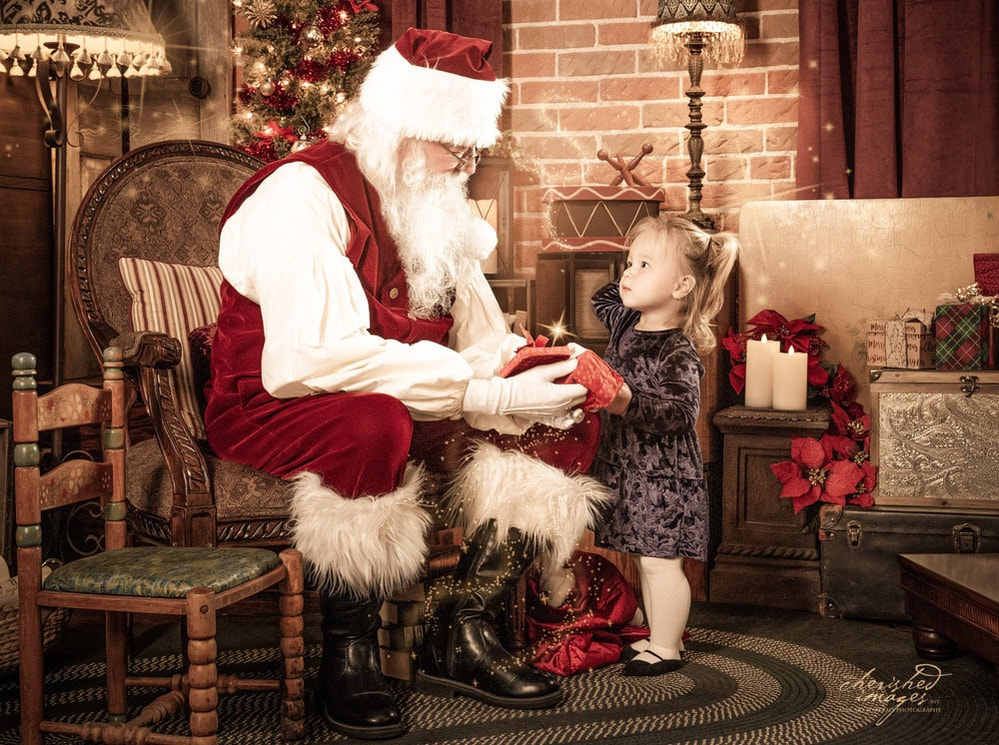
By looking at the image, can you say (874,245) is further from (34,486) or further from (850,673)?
(34,486)

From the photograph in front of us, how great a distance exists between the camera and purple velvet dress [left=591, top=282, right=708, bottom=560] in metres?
2.43

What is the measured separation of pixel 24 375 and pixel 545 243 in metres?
1.87

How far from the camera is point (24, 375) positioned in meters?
1.94

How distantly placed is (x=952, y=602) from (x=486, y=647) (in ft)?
3.29

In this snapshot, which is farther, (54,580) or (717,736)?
(717,736)

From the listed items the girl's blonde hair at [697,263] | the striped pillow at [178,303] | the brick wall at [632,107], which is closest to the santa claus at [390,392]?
the striped pillow at [178,303]

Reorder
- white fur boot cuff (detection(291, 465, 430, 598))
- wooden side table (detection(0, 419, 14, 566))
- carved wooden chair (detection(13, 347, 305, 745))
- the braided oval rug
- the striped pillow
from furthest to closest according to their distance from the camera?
wooden side table (detection(0, 419, 14, 566)) < the striped pillow < the braided oval rug < white fur boot cuff (detection(291, 465, 430, 598)) < carved wooden chair (detection(13, 347, 305, 745))

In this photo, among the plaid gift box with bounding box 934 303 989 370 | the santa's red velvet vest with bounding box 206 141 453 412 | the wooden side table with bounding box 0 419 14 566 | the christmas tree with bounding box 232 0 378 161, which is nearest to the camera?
the santa's red velvet vest with bounding box 206 141 453 412

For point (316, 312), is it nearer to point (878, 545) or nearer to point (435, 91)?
point (435, 91)

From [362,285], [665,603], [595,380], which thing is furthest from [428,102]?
[665,603]

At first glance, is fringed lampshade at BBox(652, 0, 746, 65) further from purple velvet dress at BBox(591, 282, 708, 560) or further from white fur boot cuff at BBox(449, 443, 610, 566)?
white fur boot cuff at BBox(449, 443, 610, 566)

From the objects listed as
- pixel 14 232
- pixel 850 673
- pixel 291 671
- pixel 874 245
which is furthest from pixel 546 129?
pixel 291 671

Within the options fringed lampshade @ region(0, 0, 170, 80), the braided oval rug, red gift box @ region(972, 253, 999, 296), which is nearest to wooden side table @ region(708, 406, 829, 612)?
the braided oval rug

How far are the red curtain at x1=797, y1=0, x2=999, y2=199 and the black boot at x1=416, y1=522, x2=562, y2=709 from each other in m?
1.83
